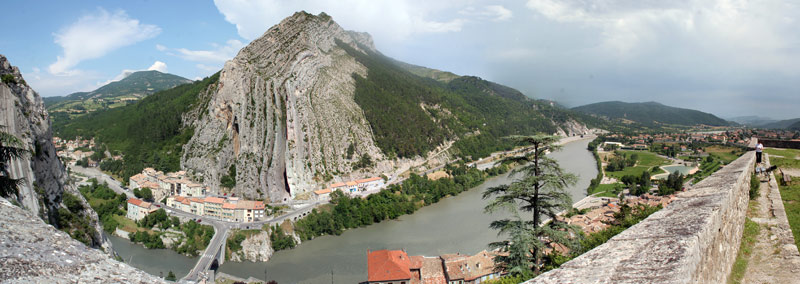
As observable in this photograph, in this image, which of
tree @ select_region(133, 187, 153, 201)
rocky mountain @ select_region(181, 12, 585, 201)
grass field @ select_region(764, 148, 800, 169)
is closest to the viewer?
grass field @ select_region(764, 148, 800, 169)

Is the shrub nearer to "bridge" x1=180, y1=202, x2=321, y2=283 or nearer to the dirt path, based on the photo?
the dirt path

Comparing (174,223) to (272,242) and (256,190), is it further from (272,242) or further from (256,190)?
(272,242)

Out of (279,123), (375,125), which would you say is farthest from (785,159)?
(375,125)

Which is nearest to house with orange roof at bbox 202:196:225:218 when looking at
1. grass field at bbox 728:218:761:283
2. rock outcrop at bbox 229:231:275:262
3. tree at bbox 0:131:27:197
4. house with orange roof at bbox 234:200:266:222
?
house with orange roof at bbox 234:200:266:222

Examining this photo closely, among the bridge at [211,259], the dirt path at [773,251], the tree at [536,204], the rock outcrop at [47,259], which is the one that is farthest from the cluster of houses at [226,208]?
the dirt path at [773,251]

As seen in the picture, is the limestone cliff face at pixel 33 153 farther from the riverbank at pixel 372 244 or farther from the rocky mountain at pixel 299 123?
the rocky mountain at pixel 299 123

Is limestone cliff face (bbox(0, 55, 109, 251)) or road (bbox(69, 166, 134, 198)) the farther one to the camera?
road (bbox(69, 166, 134, 198))

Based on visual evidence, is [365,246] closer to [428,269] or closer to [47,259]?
[428,269]
